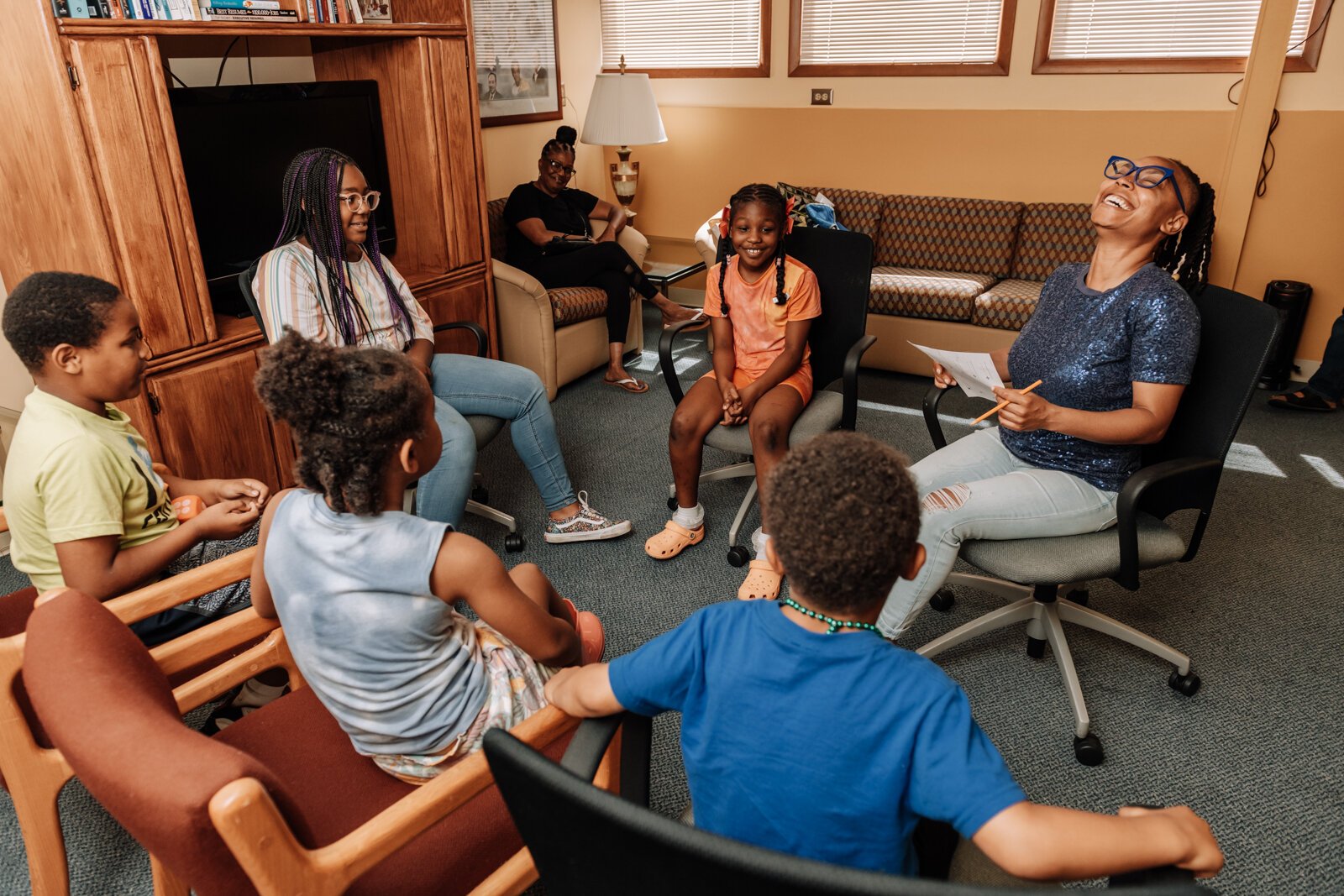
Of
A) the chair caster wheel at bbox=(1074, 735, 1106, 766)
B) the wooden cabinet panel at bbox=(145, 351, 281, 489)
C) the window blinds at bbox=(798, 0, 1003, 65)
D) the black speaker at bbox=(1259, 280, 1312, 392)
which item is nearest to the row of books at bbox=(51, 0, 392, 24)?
the wooden cabinet panel at bbox=(145, 351, 281, 489)

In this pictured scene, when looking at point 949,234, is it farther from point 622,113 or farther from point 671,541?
point 671,541

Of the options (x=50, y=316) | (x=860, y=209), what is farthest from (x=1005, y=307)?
(x=50, y=316)

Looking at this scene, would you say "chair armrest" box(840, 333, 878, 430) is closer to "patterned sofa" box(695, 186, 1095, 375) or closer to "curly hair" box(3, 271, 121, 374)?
"patterned sofa" box(695, 186, 1095, 375)

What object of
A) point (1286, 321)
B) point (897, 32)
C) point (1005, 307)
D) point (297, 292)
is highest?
→ point (897, 32)

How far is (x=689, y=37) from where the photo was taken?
5.23 m

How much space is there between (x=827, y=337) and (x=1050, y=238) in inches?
83.7

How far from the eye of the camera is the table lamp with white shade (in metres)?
4.81

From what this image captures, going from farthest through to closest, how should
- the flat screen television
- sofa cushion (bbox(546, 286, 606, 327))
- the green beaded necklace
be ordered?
sofa cushion (bbox(546, 286, 606, 327)) → the flat screen television → the green beaded necklace

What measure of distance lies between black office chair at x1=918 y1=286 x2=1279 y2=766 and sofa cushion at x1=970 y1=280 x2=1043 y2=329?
1.95 m

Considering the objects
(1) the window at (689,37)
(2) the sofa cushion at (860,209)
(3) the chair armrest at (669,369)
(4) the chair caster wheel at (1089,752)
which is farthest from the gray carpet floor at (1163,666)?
(1) the window at (689,37)

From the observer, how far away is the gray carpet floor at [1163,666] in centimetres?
177

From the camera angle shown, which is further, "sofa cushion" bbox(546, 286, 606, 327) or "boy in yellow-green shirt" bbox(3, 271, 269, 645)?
"sofa cushion" bbox(546, 286, 606, 327)

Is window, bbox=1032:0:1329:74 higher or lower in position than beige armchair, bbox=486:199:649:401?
higher

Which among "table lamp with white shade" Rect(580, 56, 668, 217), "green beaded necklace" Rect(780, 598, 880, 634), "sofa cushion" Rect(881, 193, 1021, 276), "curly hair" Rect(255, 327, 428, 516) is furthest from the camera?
"table lamp with white shade" Rect(580, 56, 668, 217)
